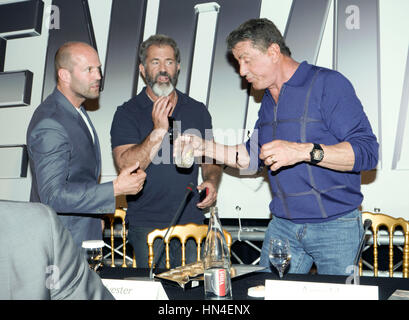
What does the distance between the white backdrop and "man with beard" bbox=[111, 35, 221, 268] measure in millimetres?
437

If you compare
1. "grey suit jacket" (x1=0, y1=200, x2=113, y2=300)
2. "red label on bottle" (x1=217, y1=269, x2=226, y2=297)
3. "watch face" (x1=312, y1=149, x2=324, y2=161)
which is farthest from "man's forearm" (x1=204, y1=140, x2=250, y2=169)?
"grey suit jacket" (x1=0, y1=200, x2=113, y2=300)

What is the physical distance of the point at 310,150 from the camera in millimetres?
1853

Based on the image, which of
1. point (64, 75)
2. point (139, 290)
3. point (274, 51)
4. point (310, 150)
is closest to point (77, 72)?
point (64, 75)

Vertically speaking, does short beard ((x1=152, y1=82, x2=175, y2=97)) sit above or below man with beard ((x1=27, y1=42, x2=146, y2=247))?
above

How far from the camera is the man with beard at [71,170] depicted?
2.10 meters

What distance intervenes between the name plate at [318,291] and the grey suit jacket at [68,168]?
121cm

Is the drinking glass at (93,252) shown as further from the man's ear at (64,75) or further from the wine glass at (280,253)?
the man's ear at (64,75)

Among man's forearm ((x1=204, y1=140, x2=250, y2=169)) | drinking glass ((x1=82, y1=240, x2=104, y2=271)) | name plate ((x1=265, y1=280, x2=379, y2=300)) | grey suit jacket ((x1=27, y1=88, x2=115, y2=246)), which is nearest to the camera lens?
name plate ((x1=265, y1=280, x2=379, y2=300))

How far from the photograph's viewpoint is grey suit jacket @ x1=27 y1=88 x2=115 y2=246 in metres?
2.09

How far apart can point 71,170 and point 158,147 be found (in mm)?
600

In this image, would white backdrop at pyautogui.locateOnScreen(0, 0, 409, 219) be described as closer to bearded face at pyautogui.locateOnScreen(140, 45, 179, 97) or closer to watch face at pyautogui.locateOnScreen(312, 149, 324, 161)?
bearded face at pyautogui.locateOnScreen(140, 45, 179, 97)

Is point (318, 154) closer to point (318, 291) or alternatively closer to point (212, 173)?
point (318, 291)

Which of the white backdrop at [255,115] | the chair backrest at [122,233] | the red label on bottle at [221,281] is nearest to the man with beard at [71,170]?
the chair backrest at [122,233]

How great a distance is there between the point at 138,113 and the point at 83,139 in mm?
610
